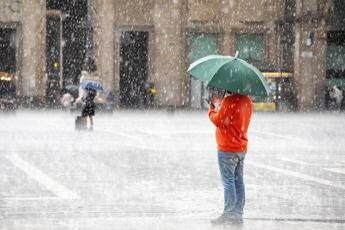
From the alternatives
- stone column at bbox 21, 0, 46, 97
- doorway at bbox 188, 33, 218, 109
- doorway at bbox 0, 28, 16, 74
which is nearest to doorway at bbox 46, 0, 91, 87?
stone column at bbox 21, 0, 46, 97

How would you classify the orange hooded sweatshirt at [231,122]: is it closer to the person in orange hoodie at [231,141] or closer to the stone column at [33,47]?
the person in orange hoodie at [231,141]

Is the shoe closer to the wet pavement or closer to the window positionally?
→ the wet pavement

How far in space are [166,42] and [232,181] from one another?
1698 inches

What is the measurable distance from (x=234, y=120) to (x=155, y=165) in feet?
23.7

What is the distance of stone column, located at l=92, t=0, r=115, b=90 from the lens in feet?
173

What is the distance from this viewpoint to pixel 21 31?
52.9 metres

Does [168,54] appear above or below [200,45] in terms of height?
below

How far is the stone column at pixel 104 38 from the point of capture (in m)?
52.9

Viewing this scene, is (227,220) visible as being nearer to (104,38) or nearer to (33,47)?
(104,38)

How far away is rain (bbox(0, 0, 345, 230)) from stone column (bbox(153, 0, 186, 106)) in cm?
7

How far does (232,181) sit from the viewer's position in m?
10.5

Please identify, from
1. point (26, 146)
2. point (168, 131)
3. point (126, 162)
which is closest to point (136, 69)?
point (168, 131)

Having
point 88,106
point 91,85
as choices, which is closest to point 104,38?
point 91,85

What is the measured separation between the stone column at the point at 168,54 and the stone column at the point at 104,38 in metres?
2.26
